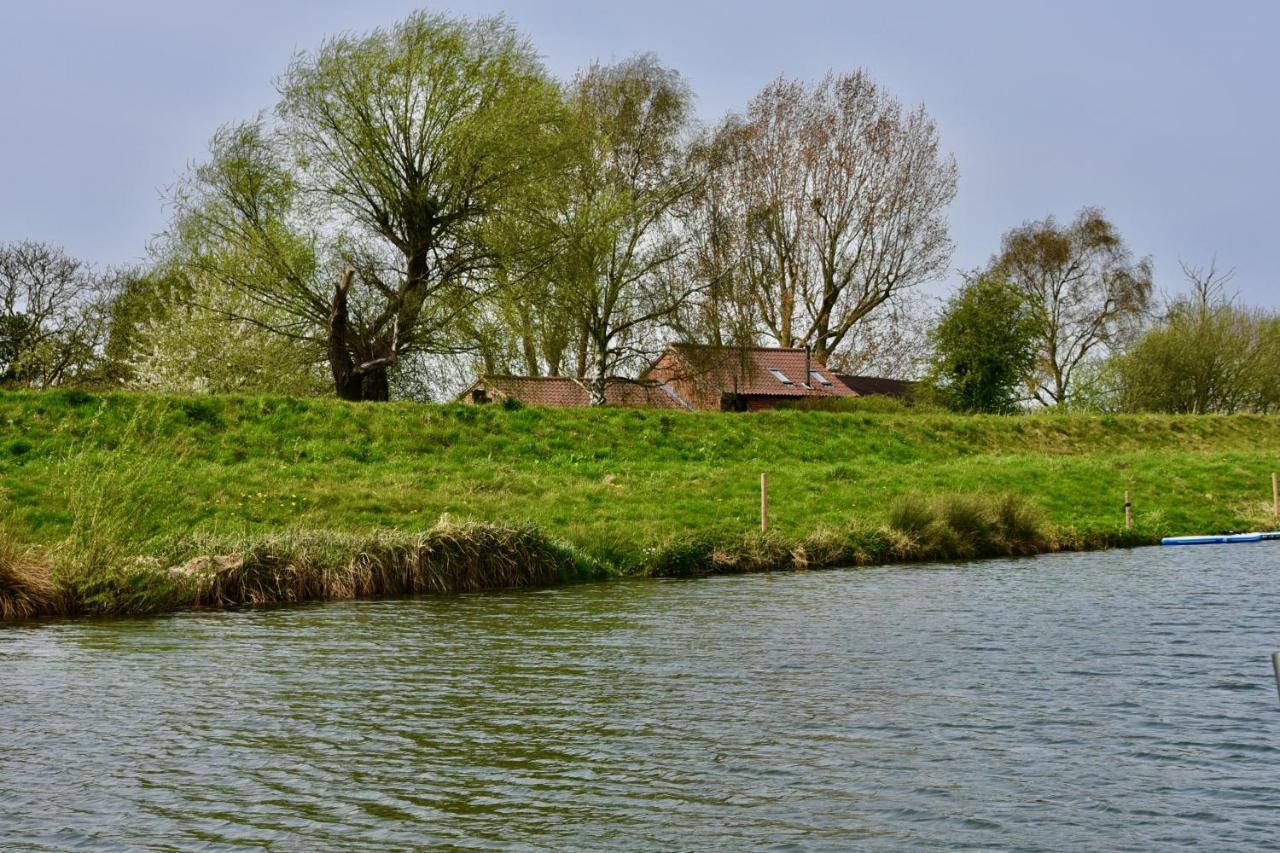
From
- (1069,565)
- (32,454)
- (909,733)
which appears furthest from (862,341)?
(909,733)

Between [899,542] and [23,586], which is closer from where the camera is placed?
[23,586]

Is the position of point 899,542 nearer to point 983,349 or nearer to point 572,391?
point 572,391

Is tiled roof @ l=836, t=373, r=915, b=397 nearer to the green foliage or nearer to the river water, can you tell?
the green foliage

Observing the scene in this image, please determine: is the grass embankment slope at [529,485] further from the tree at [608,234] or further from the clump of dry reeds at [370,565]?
the tree at [608,234]

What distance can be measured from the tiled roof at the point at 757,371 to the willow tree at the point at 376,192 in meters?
9.45

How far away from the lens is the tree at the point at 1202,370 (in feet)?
203

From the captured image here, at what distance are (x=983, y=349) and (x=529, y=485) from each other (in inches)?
1320

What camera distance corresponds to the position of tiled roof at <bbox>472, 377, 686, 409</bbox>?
39469 millimetres

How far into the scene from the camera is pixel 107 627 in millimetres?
15516

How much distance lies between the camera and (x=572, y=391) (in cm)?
5350

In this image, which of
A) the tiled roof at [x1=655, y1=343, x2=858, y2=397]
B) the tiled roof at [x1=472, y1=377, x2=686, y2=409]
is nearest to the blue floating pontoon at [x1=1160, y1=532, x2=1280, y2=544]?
the tiled roof at [x1=472, y1=377, x2=686, y2=409]

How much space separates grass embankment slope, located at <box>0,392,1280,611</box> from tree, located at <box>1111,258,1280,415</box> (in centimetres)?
2116

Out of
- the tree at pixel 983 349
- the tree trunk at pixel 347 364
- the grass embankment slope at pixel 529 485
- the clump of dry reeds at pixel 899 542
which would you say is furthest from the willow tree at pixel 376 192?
the tree at pixel 983 349

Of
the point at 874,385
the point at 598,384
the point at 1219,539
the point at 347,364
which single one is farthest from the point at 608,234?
the point at 874,385
